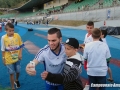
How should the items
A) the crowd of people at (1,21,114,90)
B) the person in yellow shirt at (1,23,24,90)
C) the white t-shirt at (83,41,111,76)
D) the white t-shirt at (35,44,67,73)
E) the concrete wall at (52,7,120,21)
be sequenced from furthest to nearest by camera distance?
the concrete wall at (52,7,120,21)
the person in yellow shirt at (1,23,24,90)
the white t-shirt at (83,41,111,76)
the white t-shirt at (35,44,67,73)
the crowd of people at (1,21,114,90)

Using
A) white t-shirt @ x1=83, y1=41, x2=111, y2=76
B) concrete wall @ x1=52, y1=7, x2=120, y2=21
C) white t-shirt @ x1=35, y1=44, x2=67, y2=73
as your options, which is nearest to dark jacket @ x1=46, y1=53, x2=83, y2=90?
white t-shirt @ x1=35, y1=44, x2=67, y2=73

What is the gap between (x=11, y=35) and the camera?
4.82 meters

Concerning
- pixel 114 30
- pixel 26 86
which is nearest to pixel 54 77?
pixel 26 86

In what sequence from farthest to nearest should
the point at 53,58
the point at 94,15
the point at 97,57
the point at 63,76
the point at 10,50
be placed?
the point at 94,15 → the point at 10,50 → the point at 97,57 → the point at 53,58 → the point at 63,76

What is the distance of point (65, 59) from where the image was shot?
2.77 meters

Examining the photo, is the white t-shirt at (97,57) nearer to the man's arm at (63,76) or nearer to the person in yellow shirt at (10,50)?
the man's arm at (63,76)

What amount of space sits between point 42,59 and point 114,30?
54.2ft

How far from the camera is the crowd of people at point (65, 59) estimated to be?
226 centimetres

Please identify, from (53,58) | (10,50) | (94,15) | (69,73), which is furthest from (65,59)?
(94,15)

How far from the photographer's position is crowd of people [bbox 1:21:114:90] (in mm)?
2262

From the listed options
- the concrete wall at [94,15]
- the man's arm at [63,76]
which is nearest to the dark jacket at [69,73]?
the man's arm at [63,76]

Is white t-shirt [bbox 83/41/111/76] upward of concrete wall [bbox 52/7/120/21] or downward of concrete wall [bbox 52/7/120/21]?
downward

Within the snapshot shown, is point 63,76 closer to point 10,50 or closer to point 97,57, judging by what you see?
point 97,57

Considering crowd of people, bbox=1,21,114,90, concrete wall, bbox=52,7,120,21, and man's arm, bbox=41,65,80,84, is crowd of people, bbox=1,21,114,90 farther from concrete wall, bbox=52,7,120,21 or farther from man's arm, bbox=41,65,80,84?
concrete wall, bbox=52,7,120,21
